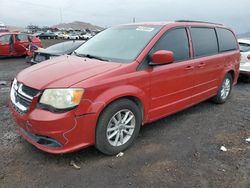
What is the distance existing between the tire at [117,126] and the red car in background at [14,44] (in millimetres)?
11431

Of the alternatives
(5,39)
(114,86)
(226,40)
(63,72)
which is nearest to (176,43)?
(114,86)

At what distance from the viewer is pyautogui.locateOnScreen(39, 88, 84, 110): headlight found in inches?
117

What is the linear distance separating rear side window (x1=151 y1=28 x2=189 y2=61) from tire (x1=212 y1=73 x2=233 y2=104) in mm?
1793

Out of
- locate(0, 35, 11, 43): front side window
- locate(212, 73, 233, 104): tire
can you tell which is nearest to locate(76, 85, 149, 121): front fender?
locate(212, 73, 233, 104): tire

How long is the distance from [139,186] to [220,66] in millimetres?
3519

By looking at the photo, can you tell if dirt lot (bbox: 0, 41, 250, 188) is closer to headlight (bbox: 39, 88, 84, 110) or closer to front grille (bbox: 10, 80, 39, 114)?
front grille (bbox: 10, 80, 39, 114)

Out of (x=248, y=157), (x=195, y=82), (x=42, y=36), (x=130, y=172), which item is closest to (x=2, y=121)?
(x=130, y=172)

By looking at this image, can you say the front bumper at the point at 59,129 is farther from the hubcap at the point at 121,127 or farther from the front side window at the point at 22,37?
the front side window at the point at 22,37

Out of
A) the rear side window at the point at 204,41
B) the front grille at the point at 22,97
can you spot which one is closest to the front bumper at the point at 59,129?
the front grille at the point at 22,97

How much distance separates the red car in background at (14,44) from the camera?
1369 centimetres

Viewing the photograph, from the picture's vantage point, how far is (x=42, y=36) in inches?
1859

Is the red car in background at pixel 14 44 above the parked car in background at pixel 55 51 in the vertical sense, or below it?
below

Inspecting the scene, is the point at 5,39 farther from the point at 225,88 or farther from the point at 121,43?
the point at 225,88

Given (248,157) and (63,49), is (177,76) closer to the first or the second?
(248,157)
